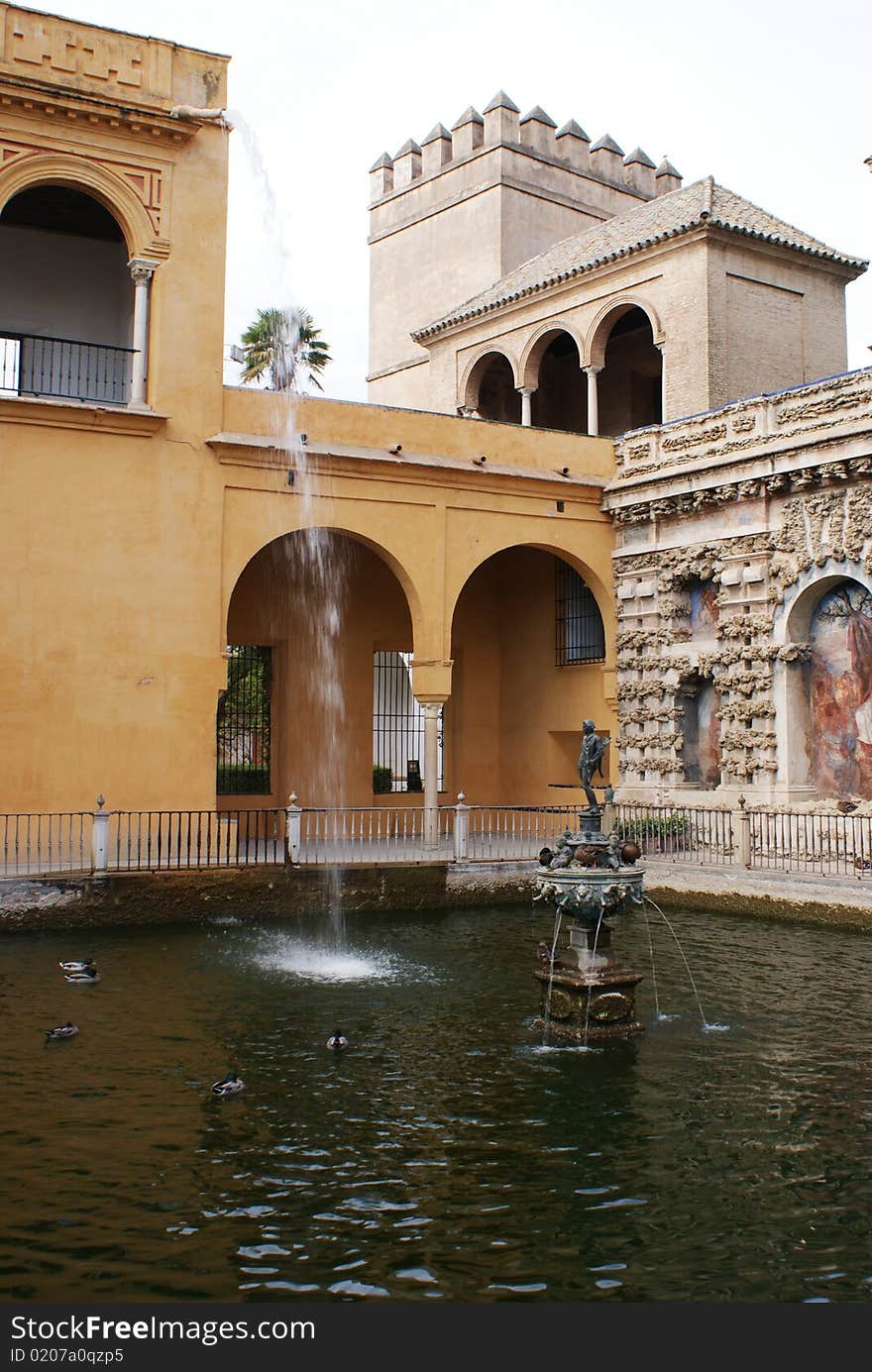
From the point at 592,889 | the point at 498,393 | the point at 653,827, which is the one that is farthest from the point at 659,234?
the point at 592,889

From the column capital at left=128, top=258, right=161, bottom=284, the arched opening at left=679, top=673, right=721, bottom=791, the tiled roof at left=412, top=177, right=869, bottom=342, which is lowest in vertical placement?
the arched opening at left=679, top=673, right=721, bottom=791

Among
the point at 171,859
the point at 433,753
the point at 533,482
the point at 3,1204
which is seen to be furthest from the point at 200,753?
the point at 3,1204

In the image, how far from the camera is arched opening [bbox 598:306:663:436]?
922 inches

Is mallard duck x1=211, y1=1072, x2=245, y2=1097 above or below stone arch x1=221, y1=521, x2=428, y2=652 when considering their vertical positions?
below

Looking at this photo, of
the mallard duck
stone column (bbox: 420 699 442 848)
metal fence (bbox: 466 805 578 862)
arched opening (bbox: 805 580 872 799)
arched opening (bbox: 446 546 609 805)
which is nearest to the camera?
Result: the mallard duck

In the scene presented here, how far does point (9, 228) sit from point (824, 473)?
13194 millimetres

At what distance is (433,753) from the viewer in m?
17.9

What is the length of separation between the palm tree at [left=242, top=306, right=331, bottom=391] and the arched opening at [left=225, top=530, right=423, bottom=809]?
13651mm

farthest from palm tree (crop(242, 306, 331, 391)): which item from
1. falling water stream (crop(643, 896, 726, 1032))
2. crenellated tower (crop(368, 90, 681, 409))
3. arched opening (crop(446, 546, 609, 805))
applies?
falling water stream (crop(643, 896, 726, 1032))

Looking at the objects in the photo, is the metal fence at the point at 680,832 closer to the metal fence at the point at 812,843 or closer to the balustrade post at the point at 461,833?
the metal fence at the point at 812,843

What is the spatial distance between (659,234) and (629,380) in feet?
14.0

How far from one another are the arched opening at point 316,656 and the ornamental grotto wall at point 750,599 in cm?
452

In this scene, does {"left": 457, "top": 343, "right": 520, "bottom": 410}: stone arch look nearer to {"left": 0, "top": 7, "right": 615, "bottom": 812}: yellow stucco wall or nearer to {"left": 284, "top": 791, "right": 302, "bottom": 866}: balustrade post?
{"left": 0, "top": 7, "right": 615, "bottom": 812}: yellow stucco wall

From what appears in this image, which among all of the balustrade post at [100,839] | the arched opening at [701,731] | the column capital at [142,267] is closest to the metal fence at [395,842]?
the balustrade post at [100,839]
